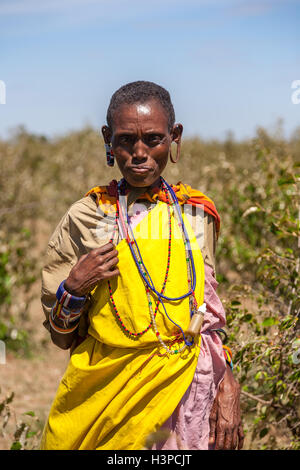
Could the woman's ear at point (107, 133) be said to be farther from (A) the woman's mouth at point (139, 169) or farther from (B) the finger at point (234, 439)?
(B) the finger at point (234, 439)

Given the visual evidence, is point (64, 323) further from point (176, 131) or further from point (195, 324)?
point (176, 131)

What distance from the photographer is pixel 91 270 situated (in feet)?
5.61

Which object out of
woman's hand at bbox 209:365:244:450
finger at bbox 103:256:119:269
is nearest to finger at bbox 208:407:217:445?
woman's hand at bbox 209:365:244:450

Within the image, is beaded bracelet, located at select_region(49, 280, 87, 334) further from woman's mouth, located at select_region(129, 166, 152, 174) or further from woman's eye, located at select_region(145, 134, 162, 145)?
woman's eye, located at select_region(145, 134, 162, 145)

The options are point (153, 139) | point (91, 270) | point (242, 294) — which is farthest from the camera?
point (242, 294)

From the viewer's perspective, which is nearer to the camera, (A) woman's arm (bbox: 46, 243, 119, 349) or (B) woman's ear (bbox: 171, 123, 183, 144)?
(A) woman's arm (bbox: 46, 243, 119, 349)

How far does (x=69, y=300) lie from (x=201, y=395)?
1.82 feet

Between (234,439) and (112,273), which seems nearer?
(112,273)

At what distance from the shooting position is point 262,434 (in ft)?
8.42

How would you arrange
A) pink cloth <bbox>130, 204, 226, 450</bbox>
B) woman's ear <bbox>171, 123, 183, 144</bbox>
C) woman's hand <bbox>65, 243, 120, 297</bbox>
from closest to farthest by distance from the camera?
woman's hand <bbox>65, 243, 120, 297</bbox>, pink cloth <bbox>130, 204, 226, 450</bbox>, woman's ear <bbox>171, 123, 183, 144</bbox>

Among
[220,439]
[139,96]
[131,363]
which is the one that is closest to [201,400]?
[220,439]

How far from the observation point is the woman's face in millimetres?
1786

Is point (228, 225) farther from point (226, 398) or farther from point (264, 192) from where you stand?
point (226, 398)
